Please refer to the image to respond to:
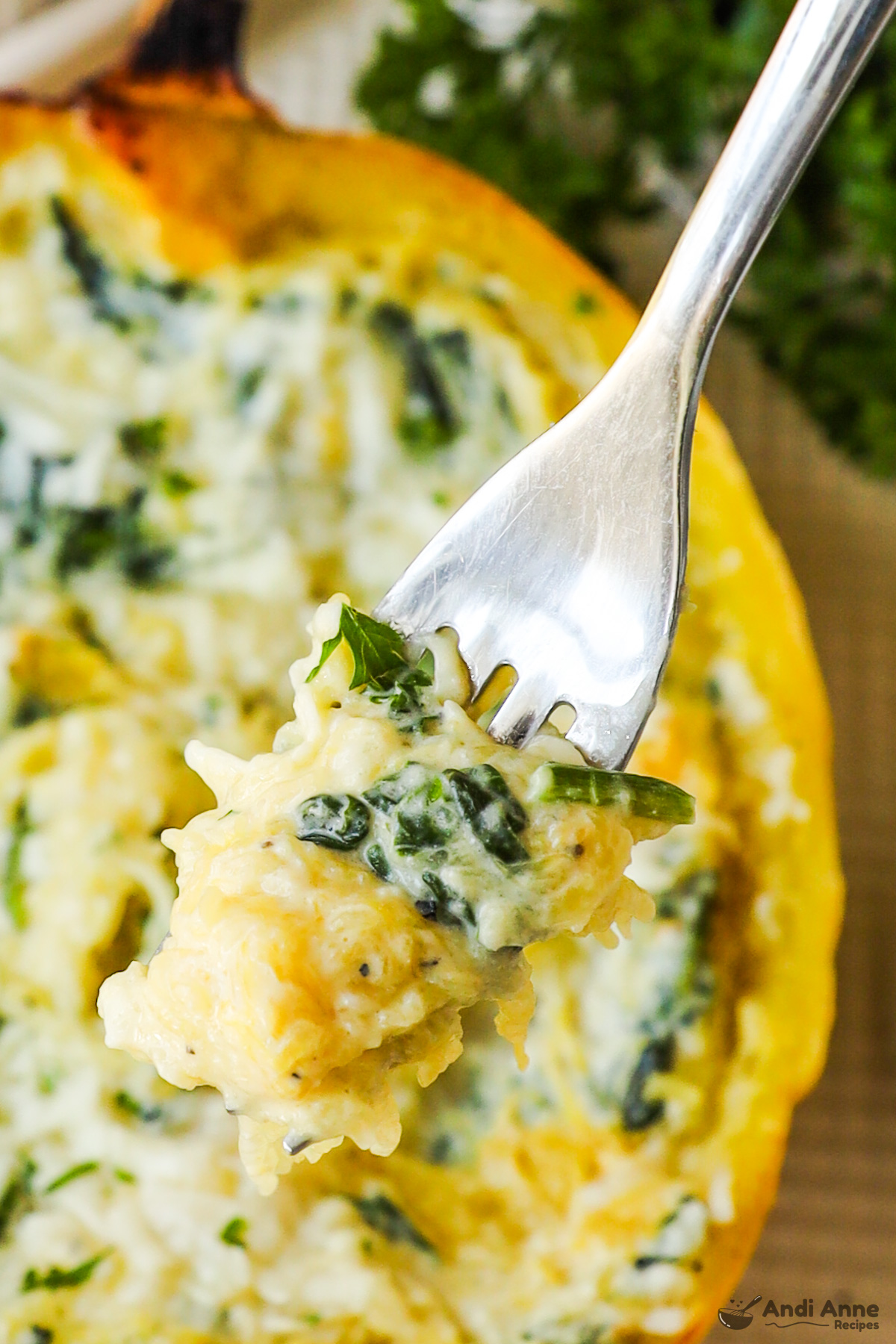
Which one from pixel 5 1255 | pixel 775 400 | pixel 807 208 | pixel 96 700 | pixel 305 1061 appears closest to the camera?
pixel 305 1061

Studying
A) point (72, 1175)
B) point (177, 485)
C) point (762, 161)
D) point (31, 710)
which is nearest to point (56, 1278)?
point (72, 1175)

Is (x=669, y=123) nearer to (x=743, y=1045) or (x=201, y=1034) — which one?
(x=743, y=1045)

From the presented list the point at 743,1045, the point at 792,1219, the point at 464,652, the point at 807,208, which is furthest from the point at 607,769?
the point at 807,208

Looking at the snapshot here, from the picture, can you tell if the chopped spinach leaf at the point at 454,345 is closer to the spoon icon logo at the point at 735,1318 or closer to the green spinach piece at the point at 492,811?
the green spinach piece at the point at 492,811

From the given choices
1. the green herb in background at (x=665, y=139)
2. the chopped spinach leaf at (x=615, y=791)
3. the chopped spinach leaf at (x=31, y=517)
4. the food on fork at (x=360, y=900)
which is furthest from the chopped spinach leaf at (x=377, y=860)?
the green herb in background at (x=665, y=139)

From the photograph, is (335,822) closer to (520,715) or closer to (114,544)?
(520,715)

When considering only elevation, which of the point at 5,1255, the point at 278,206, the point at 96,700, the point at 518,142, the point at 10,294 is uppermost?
the point at 518,142
